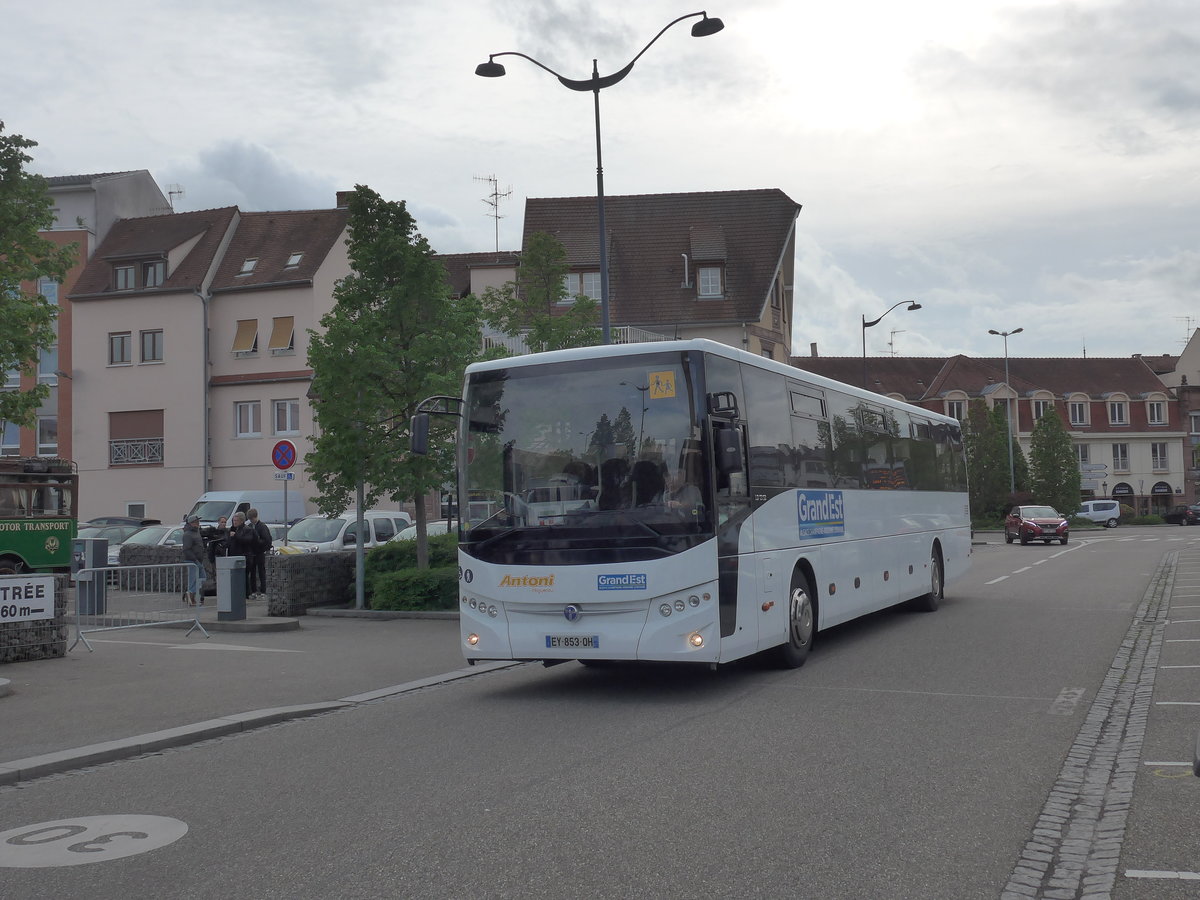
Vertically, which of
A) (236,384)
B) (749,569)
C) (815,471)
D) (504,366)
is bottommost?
(749,569)

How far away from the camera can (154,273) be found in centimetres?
4891

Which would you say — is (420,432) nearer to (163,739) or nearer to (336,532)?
(163,739)

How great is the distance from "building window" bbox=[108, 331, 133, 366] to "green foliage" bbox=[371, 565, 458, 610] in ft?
108

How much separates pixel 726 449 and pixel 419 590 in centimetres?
995

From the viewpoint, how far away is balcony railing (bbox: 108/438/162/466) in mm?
47844

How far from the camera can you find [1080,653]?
13.2m

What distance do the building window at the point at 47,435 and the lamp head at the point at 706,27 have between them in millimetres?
42019

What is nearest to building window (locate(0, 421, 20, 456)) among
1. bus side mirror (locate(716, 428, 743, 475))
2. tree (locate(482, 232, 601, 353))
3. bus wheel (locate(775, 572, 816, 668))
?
tree (locate(482, 232, 601, 353))

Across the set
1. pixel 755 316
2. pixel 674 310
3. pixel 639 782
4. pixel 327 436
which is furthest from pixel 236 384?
pixel 639 782

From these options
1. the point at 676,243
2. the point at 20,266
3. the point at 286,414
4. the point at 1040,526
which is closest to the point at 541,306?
the point at 20,266

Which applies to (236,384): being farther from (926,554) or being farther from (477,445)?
(477,445)

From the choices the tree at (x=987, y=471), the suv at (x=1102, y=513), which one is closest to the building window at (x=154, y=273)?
the tree at (x=987, y=471)

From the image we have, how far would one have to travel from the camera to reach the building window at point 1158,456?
9800 cm

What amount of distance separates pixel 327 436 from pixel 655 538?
431 inches
